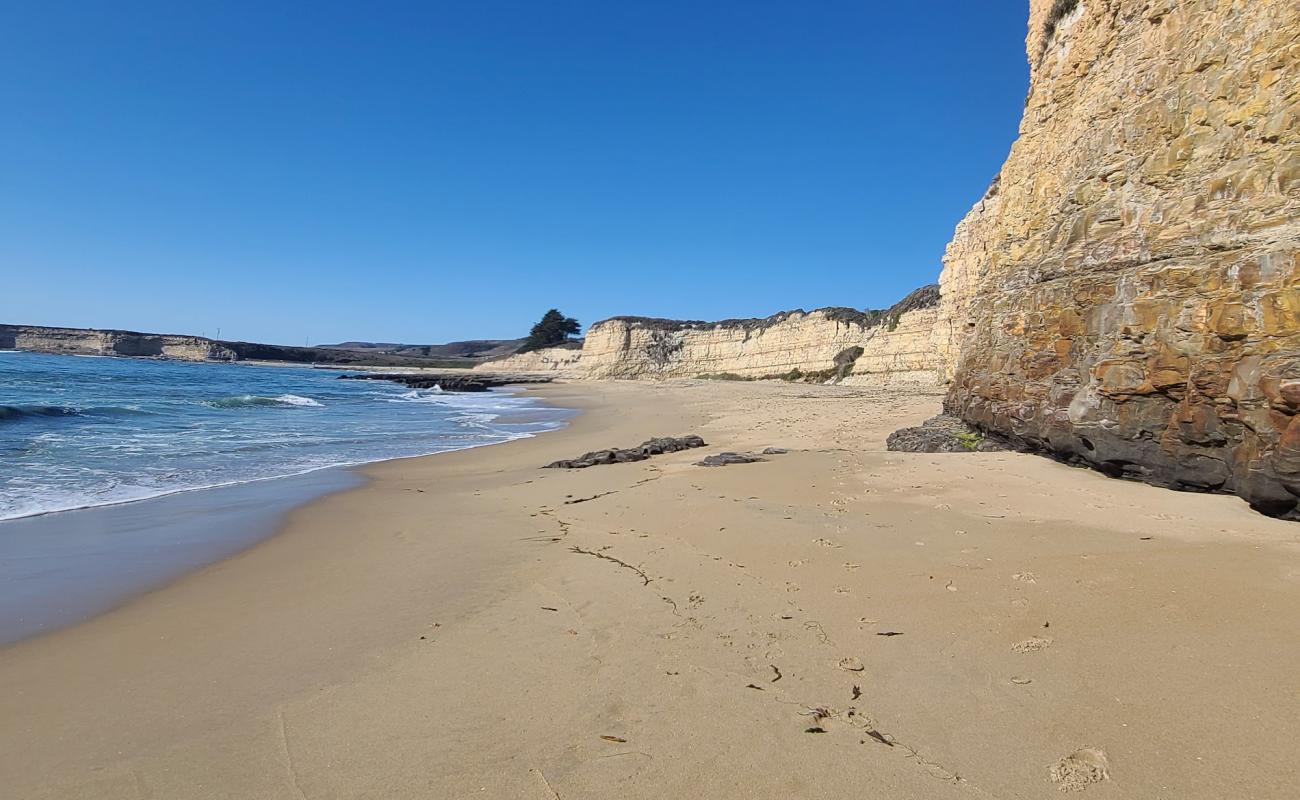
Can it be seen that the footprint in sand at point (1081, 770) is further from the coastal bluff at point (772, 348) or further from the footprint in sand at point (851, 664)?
the coastal bluff at point (772, 348)

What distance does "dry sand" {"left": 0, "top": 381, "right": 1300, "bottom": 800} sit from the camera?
233 centimetres

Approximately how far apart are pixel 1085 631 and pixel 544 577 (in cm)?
343

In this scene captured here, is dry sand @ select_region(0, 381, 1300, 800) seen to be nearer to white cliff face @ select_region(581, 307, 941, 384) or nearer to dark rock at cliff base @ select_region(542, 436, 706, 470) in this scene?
dark rock at cliff base @ select_region(542, 436, 706, 470)

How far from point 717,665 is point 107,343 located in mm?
135705

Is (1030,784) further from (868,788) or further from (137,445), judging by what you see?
(137,445)

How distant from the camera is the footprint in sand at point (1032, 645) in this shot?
3.08 m

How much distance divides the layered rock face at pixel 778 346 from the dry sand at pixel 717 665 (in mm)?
29968

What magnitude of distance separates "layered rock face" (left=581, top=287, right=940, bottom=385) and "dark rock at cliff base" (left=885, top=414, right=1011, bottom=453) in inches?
914

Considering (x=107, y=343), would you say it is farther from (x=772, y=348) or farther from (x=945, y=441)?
(x=945, y=441)

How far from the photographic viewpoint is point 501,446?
1455 cm

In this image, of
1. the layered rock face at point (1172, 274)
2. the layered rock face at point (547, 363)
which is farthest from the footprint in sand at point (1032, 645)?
the layered rock face at point (547, 363)

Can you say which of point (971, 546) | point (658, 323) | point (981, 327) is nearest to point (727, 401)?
point (981, 327)

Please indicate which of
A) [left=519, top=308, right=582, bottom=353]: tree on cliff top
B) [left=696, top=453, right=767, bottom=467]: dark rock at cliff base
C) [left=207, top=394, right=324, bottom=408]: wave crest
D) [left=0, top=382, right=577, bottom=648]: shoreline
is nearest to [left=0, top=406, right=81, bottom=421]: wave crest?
[left=207, top=394, right=324, bottom=408]: wave crest

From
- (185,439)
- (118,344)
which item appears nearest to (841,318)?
(185,439)
